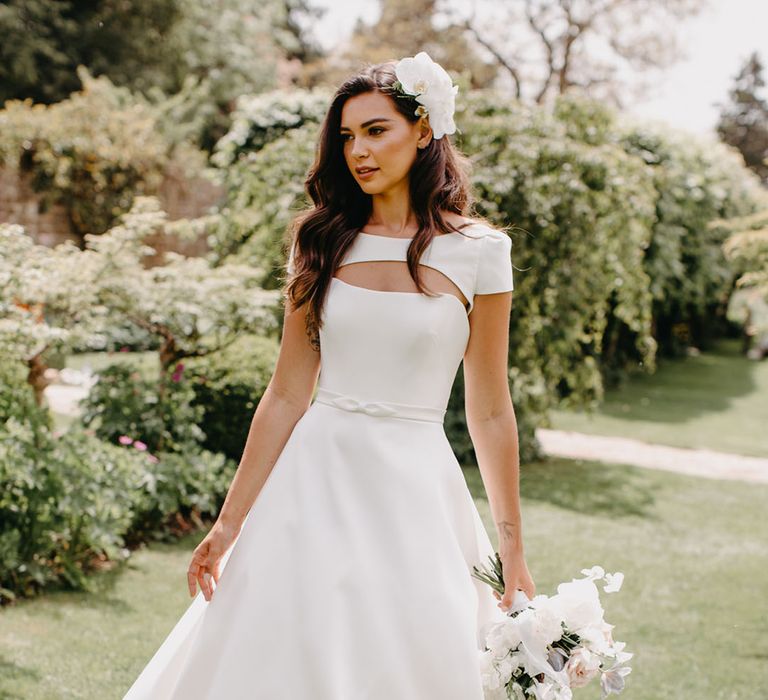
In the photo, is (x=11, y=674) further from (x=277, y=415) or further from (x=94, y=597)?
(x=277, y=415)

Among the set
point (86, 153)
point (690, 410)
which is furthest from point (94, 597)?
point (690, 410)

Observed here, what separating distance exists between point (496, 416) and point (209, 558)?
730 millimetres

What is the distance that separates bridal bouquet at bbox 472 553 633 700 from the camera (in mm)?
1918

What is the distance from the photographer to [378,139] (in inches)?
85.7

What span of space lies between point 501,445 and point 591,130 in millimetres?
6910

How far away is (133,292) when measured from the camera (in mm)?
6184

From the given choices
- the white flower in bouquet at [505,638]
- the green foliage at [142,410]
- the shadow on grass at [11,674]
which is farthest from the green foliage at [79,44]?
the white flower in bouquet at [505,638]

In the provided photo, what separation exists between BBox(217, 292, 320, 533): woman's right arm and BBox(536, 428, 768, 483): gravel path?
796 cm

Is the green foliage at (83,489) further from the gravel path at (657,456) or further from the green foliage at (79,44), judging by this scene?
the green foliage at (79,44)

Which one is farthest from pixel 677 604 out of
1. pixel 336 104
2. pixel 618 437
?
pixel 618 437

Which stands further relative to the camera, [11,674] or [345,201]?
[11,674]

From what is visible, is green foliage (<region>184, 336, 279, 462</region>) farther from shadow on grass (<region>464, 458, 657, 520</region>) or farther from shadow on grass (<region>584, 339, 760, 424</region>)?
shadow on grass (<region>584, 339, 760, 424</region>)

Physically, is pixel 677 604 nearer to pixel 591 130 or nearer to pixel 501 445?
pixel 501 445

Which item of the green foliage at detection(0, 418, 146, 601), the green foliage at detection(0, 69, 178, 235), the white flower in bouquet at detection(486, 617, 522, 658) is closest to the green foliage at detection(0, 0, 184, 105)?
the green foliage at detection(0, 69, 178, 235)
